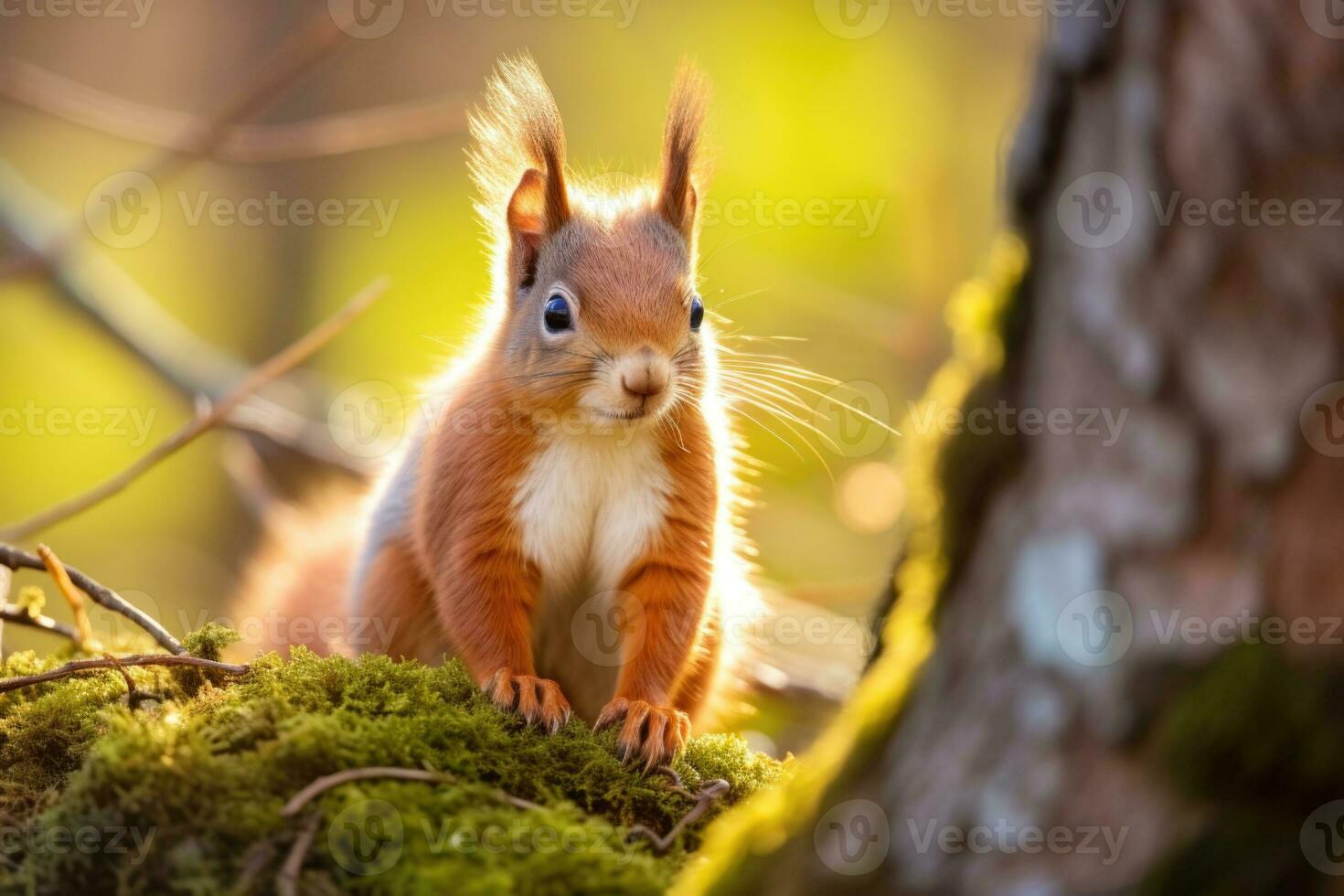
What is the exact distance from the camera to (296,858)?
141 cm

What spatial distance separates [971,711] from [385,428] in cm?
444

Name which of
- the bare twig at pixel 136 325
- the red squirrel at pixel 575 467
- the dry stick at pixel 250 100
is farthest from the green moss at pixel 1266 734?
the bare twig at pixel 136 325

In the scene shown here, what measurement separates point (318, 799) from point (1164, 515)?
107 centimetres

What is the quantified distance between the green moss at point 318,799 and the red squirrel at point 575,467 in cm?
49

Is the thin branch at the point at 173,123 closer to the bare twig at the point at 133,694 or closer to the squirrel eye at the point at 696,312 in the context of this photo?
the squirrel eye at the point at 696,312

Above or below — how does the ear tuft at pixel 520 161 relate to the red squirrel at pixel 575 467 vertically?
above

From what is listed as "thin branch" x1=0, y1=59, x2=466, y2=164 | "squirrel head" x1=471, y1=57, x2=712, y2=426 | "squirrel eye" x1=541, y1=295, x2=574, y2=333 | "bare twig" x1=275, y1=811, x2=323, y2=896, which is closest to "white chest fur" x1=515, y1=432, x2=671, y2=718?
"squirrel head" x1=471, y1=57, x2=712, y2=426

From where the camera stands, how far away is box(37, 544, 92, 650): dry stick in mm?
2129

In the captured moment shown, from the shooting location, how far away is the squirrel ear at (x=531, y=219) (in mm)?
2982

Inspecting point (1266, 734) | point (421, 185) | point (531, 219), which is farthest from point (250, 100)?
point (421, 185)

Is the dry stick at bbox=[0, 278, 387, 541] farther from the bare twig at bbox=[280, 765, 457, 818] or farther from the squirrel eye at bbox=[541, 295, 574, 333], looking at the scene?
the bare twig at bbox=[280, 765, 457, 818]

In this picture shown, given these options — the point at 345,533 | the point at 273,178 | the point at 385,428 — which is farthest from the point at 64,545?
the point at 345,533

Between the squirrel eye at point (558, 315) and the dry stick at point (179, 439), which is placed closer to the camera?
the dry stick at point (179, 439)

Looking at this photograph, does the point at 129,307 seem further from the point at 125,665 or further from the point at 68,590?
the point at 125,665
